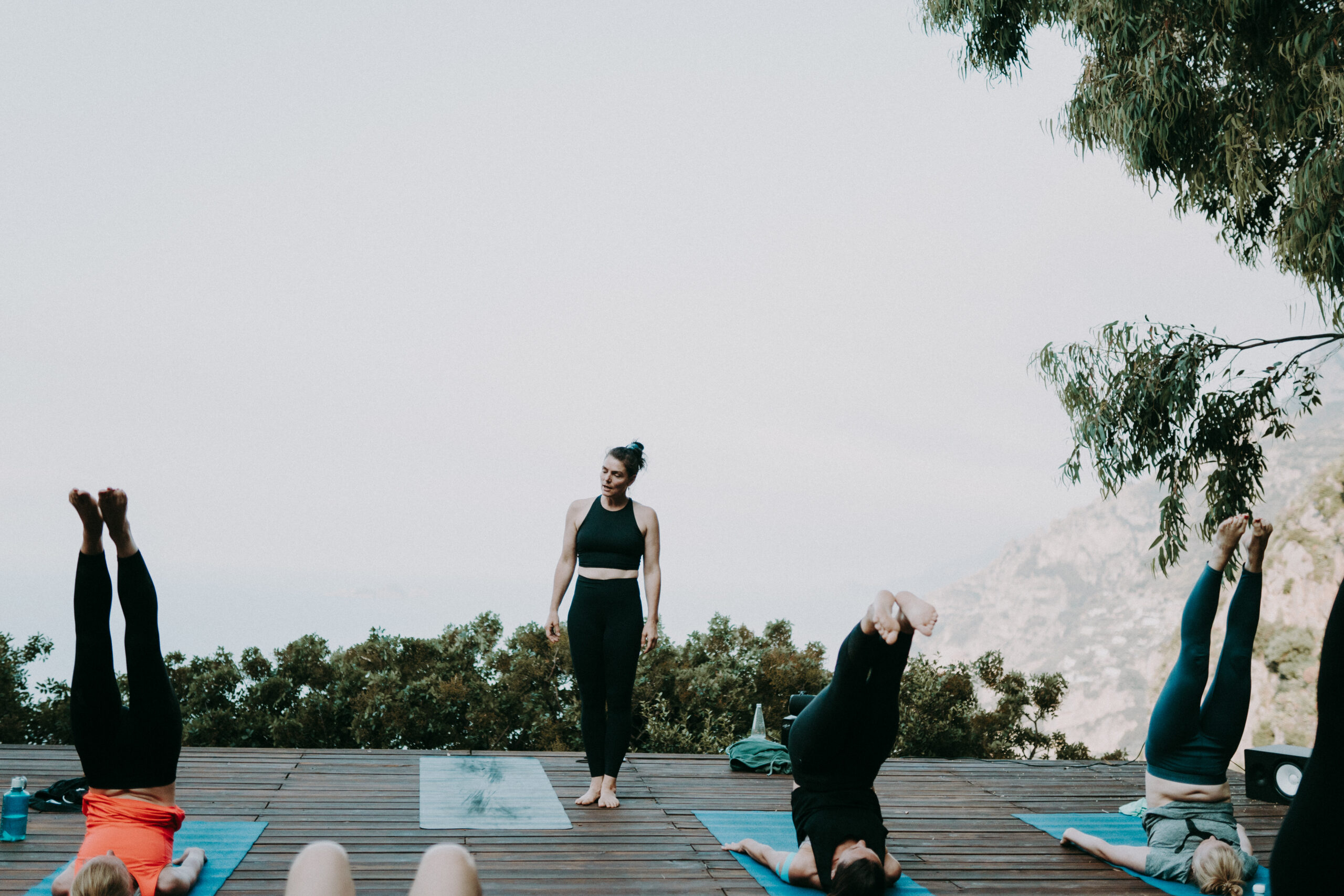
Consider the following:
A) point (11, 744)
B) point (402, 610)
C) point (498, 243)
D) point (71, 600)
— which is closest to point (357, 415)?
point (498, 243)

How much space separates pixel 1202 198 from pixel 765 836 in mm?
4498

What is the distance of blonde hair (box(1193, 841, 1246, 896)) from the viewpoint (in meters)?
2.77

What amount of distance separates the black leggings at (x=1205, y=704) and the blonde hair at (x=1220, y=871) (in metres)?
0.24

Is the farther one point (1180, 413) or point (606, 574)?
point (1180, 413)

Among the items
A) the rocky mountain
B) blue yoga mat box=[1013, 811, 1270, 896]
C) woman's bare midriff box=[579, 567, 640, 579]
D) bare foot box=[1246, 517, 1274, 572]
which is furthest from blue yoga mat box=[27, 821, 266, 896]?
bare foot box=[1246, 517, 1274, 572]

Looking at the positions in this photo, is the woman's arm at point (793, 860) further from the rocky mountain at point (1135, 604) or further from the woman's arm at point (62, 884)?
the woman's arm at point (62, 884)

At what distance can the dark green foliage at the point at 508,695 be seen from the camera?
5488 millimetres

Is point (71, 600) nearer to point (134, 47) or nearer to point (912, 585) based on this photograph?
point (912, 585)

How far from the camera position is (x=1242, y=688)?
3051 mm

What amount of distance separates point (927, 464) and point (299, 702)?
4413 cm

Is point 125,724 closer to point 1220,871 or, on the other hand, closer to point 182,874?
point 182,874

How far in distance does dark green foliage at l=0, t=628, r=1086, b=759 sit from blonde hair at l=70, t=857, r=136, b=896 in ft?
11.2

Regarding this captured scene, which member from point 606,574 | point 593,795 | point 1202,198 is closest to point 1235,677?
point 606,574

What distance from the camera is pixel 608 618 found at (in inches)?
147
